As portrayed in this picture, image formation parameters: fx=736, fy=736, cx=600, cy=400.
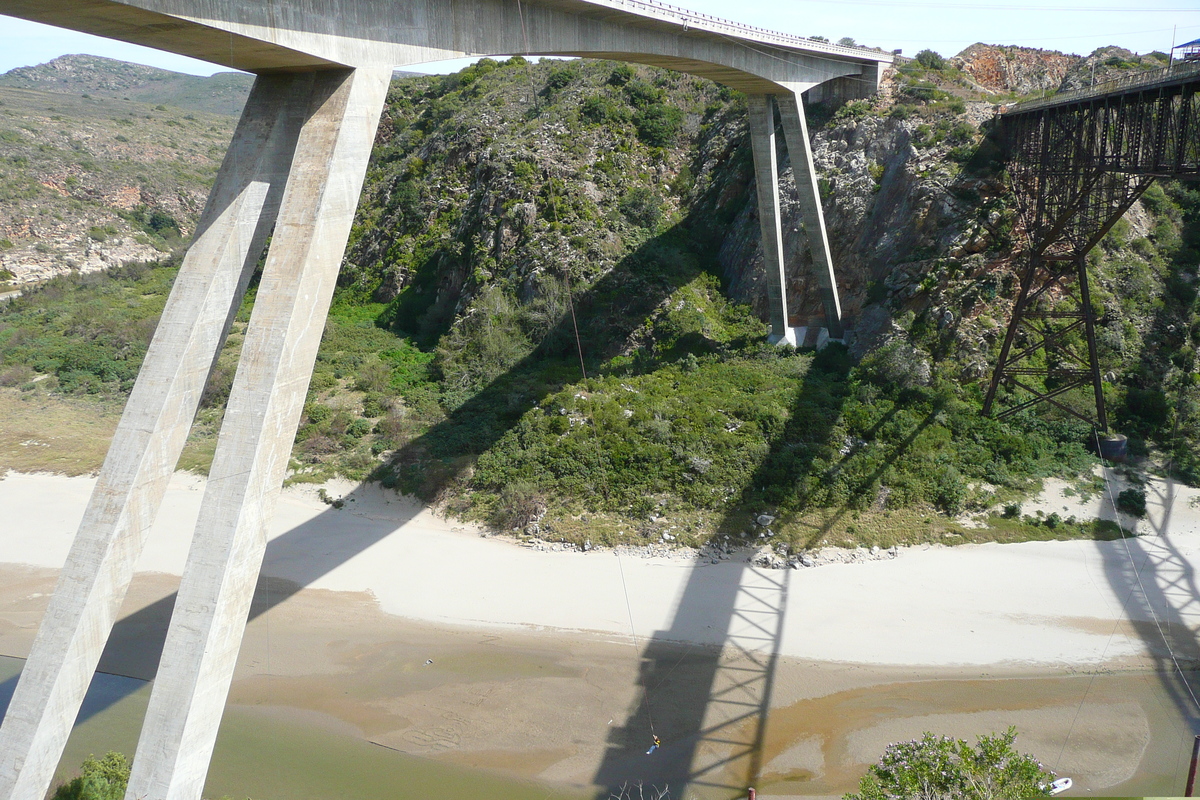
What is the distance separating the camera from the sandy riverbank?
473 inches

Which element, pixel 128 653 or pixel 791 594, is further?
pixel 791 594

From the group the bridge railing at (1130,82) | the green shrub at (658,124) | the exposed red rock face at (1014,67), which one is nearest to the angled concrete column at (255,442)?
the bridge railing at (1130,82)

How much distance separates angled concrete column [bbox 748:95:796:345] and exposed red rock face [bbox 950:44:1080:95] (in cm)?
1464

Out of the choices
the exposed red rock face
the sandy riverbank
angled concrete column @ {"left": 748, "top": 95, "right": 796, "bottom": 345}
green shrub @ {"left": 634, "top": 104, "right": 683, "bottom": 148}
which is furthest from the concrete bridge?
the exposed red rock face

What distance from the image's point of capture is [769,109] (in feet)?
76.4

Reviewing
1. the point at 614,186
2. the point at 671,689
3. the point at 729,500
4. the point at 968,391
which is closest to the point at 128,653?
the point at 671,689

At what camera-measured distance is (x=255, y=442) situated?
8492 mm

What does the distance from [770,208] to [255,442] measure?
62.9ft

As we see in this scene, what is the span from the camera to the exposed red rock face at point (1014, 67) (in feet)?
106

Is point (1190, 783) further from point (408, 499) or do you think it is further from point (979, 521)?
point (408, 499)

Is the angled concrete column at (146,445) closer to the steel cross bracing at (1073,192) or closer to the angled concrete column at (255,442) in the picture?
the angled concrete column at (255,442)

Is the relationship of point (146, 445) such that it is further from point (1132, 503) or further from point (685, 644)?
point (1132, 503)

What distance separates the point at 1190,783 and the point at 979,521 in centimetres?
743

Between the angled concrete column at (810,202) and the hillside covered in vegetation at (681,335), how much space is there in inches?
41.2
